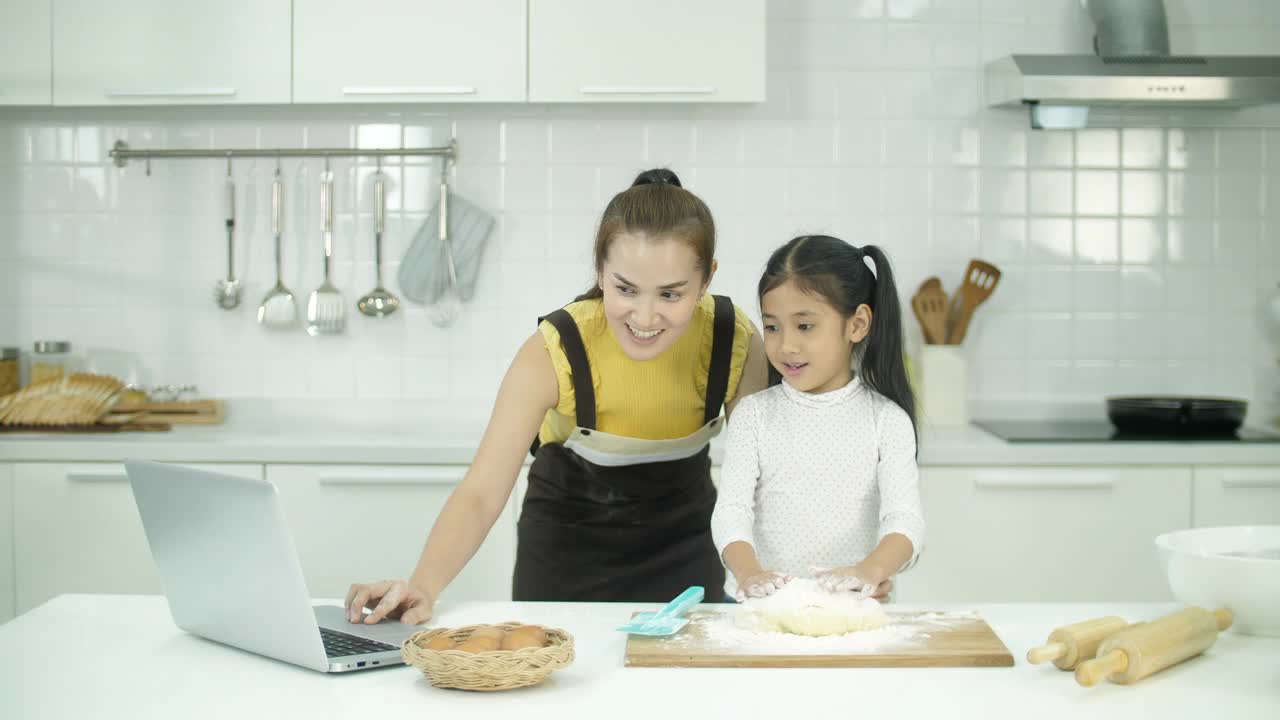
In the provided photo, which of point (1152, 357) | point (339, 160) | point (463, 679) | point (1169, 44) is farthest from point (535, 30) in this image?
point (463, 679)

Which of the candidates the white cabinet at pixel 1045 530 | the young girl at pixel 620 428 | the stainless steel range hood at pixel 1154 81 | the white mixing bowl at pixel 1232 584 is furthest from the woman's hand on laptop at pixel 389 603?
the stainless steel range hood at pixel 1154 81

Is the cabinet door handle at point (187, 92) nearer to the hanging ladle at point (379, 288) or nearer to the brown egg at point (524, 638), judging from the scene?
the hanging ladle at point (379, 288)

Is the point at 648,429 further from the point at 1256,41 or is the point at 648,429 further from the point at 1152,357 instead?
the point at 1256,41

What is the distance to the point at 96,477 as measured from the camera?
2715mm

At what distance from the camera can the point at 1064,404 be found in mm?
3150

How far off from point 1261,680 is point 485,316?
228 cm

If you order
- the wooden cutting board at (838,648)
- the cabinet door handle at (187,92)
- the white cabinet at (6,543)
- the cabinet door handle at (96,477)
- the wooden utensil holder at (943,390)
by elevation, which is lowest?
the white cabinet at (6,543)

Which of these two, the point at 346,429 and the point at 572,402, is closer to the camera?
the point at 572,402

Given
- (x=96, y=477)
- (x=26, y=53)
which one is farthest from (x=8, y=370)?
(x=26, y=53)

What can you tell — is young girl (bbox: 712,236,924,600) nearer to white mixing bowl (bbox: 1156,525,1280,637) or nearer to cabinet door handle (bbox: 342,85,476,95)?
white mixing bowl (bbox: 1156,525,1280,637)

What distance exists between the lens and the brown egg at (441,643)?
3.79 ft

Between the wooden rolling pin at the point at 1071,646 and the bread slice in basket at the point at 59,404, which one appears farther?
the bread slice in basket at the point at 59,404

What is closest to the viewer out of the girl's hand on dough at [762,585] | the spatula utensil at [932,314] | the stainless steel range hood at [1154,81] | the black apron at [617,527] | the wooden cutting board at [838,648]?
the wooden cutting board at [838,648]

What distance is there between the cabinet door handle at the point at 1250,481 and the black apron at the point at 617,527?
130 centimetres
